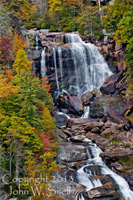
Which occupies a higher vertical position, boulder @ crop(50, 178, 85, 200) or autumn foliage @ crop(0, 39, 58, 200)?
autumn foliage @ crop(0, 39, 58, 200)

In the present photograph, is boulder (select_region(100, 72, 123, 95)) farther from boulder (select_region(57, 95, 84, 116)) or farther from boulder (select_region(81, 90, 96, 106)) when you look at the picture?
boulder (select_region(57, 95, 84, 116))

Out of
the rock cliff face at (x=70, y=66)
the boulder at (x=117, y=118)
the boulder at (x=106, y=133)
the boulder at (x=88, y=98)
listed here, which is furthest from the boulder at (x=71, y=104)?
the boulder at (x=106, y=133)

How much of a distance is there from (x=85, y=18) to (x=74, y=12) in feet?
19.1

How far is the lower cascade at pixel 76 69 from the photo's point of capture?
34.6 metres

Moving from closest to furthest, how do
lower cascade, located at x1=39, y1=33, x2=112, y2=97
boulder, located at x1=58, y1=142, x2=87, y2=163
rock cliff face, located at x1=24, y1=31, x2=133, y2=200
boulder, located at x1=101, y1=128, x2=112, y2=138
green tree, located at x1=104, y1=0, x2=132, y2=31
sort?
rock cliff face, located at x1=24, y1=31, x2=133, y2=200, boulder, located at x1=58, y1=142, x2=87, y2=163, boulder, located at x1=101, y1=128, x2=112, y2=138, green tree, located at x1=104, y1=0, x2=132, y2=31, lower cascade, located at x1=39, y1=33, x2=112, y2=97

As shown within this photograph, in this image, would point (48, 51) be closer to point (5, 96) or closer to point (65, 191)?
point (5, 96)

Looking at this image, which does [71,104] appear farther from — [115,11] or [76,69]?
[115,11]

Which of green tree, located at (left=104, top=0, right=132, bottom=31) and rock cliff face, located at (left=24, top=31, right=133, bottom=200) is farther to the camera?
green tree, located at (left=104, top=0, right=132, bottom=31)

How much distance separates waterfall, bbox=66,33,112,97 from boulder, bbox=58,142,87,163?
1687cm

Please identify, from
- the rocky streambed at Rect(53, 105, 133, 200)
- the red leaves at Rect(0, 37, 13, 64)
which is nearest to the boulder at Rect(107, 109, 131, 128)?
the rocky streambed at Rect(53, 105, 133, 200)

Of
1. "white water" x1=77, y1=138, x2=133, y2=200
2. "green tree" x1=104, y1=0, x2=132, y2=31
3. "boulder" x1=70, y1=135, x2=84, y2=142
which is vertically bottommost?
"white water" x1=77, y1=138, x2=133, y2=200

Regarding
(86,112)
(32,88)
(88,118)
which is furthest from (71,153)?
(86,112)

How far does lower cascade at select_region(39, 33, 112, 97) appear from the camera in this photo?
3459 cm

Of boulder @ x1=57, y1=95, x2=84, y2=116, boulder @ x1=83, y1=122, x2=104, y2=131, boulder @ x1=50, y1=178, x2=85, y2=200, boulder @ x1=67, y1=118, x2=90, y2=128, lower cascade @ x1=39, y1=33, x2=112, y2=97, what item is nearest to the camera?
boulder @ x1=50, y1=178, x2=85, y2=200
